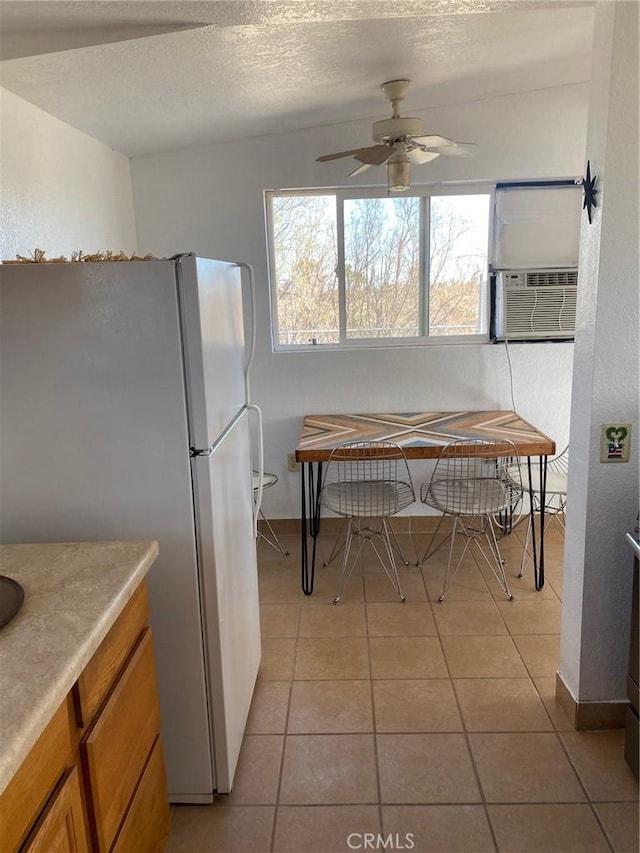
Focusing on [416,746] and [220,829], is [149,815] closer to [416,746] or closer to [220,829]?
[220,829]

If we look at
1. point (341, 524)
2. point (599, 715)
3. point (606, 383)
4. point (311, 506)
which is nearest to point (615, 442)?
point (606, 383)

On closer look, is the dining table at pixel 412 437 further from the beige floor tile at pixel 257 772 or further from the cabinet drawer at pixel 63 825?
the cabinet drawer at pixel 63 825

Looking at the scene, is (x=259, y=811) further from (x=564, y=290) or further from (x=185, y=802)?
(x=564, y=290)

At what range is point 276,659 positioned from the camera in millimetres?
2623

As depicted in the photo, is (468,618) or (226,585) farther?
(468,618)

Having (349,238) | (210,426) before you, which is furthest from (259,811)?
(349,238)

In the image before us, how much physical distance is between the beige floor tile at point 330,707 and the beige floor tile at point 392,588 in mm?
721

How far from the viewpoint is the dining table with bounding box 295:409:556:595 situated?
3035 millimetres

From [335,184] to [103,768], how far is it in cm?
317

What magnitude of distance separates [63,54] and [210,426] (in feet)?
3.92

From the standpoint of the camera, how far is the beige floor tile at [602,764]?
1.87 meters

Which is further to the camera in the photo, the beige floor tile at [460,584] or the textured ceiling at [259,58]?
the beige floor tile at [460,584]

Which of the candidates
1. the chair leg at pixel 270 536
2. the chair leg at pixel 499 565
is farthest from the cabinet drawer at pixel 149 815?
the chair leg at pixel 270 536

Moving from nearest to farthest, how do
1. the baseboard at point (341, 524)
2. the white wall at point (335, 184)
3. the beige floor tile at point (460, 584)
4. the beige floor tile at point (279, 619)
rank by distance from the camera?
the beige floor tile at point (279, 619), the beige floor tile at point (460, 584), the white wall at point (335, 184), the baseboard at point (341, 524)
